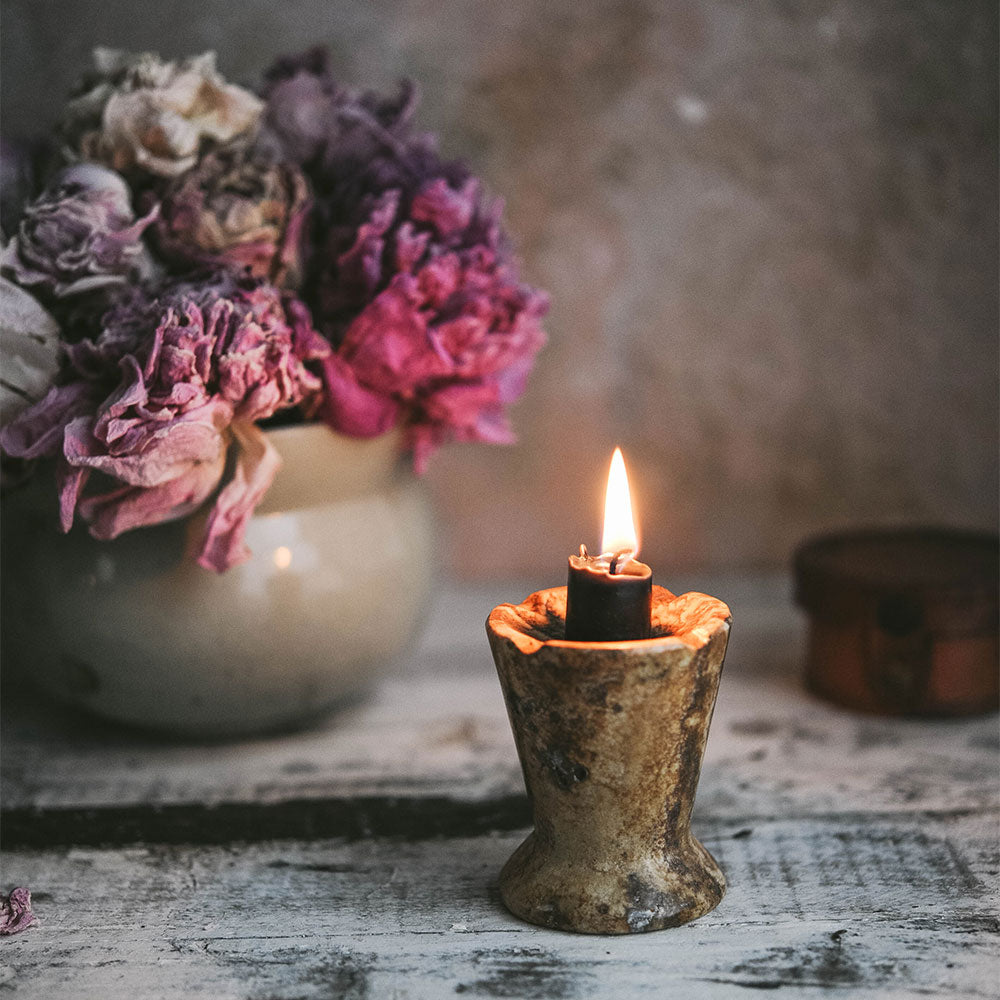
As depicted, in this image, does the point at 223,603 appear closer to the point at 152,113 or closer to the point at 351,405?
the point at 351,405

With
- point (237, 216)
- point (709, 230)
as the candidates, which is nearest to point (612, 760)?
point (237, 216)

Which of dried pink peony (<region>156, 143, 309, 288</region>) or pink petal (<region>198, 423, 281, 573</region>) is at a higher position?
dried pink peony (<region>156, 143, 309, 288</region>)

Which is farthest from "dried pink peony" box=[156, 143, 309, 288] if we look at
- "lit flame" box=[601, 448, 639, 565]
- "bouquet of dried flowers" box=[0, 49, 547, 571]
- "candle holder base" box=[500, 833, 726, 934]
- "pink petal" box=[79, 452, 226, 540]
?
"candle holder base" box=[500, 833, 726, 934]

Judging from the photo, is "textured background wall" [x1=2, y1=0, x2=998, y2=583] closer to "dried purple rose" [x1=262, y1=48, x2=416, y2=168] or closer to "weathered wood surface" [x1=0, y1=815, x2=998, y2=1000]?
"dried purple rose" [x1=262, y1=48, x2=416, y2=168]

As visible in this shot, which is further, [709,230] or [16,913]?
[709,230]

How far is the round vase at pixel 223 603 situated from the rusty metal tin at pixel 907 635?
0.27 meters

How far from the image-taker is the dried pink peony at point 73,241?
0.54 meters

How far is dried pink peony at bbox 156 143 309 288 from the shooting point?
0.57 m

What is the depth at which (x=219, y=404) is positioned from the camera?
0.52 metres

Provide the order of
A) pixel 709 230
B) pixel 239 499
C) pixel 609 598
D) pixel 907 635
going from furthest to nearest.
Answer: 1. pixel 709 230
2. pixel 907 635
3. pixel 239 499
4. pixel 609 598

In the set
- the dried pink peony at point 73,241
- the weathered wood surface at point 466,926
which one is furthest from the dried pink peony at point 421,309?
the weathered wood surface at point 466,926

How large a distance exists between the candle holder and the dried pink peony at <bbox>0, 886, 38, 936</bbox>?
0.21 meters

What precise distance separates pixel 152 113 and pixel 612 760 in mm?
387

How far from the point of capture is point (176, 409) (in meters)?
0.51
